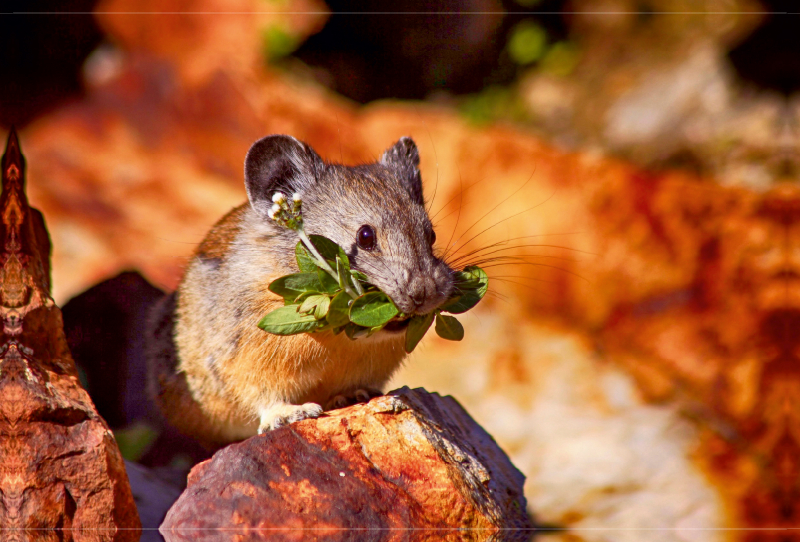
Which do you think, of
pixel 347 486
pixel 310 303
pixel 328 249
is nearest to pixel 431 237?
pixel 328 249

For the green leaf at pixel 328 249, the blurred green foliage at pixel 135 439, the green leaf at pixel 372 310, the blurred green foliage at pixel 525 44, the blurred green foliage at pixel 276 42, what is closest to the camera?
the green leaf at pixel 372 310

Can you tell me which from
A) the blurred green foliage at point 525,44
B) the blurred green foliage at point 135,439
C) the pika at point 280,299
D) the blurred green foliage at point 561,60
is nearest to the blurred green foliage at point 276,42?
the blurred green foliage at point 525,44

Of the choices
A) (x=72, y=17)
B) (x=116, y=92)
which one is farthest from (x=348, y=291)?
(x=72, y=17)

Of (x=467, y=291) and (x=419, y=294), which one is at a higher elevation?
(x=467, y=291)

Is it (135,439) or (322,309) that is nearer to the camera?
(322,309)

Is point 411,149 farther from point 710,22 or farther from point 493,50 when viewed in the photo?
point 710,22

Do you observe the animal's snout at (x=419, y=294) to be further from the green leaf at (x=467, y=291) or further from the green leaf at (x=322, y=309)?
the green leaf at (x=322, y=309)

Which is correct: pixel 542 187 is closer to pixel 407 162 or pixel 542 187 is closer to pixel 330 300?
pixel 407 162
